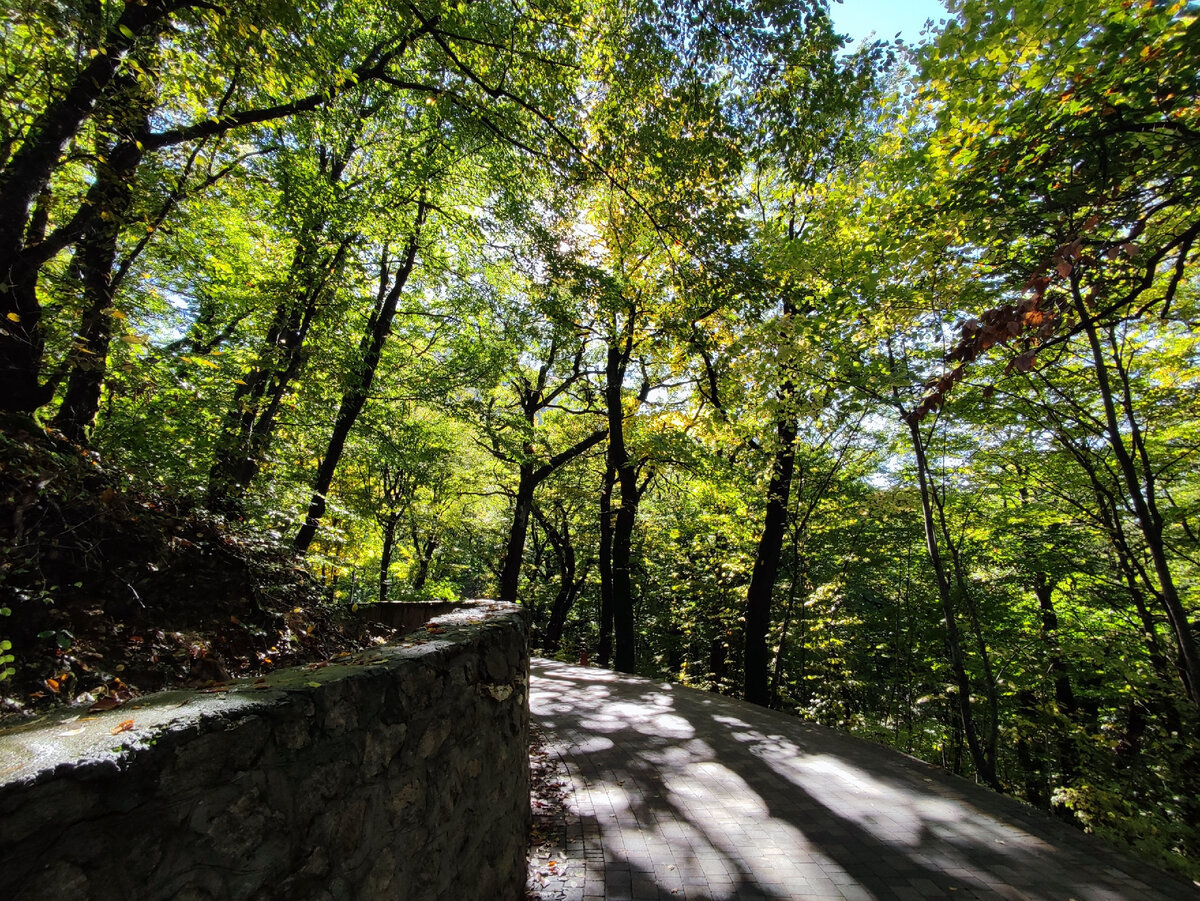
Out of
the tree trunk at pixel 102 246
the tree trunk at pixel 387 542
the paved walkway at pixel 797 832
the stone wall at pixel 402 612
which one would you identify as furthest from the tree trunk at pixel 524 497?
the tree trunk at pixel 102 246

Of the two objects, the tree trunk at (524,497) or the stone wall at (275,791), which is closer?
the stone wall at (275,791)

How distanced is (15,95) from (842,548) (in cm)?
1360

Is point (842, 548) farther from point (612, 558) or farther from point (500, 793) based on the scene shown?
point (500, 793)

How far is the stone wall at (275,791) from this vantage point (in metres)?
1.08

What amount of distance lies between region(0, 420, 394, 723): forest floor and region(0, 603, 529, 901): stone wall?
138 centimetres

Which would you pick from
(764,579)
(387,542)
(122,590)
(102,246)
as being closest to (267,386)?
(102,246)

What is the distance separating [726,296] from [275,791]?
5.45m

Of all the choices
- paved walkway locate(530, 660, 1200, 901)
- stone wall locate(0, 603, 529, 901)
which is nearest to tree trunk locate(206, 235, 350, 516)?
stone wall locate(0, 603, 529, 901)

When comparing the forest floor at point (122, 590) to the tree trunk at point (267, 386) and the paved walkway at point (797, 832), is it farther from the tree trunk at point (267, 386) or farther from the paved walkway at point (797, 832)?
the paved walkway at point (797, 832)

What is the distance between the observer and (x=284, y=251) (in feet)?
28.1

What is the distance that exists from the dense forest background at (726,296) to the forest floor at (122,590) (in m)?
0.14

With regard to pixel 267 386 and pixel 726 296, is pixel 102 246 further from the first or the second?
pixel 726 296

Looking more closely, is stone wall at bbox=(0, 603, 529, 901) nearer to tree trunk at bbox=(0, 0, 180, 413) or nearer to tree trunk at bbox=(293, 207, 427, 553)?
tree trunk at bbox=(0, 0, 180, 413)

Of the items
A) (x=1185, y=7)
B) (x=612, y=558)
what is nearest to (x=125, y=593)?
(x=1185, y=7)
